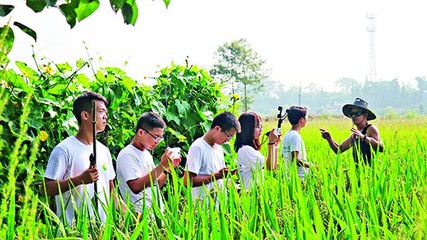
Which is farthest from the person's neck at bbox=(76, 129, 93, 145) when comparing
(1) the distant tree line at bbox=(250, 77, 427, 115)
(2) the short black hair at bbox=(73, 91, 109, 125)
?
(1) the distant tree line at bbox=(250, 77, 427, 115)

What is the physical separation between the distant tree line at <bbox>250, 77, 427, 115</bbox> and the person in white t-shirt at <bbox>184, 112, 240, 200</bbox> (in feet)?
247

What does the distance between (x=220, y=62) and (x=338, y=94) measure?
180 ft

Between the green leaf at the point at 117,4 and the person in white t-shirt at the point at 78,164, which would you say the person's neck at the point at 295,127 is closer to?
the person in white t-shirt at the point at 78,164

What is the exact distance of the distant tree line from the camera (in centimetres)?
8825

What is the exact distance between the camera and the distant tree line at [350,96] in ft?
290

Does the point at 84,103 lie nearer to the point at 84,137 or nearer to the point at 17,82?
the point at 84,137

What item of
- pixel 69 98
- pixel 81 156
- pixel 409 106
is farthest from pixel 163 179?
pixel 409 106

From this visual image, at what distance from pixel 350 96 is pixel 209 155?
96620 millimetres

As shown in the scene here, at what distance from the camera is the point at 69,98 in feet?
13.6

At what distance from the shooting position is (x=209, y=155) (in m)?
4.10

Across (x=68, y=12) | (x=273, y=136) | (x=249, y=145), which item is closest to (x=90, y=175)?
(x=68, y=12)

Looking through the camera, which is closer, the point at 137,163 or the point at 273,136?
the point at 137,163

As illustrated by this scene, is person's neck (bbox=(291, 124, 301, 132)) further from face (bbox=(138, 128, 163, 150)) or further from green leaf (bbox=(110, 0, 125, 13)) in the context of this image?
green leaf (bbox=(110, 0, 125, 13))

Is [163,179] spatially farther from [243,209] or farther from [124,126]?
[124,126]
